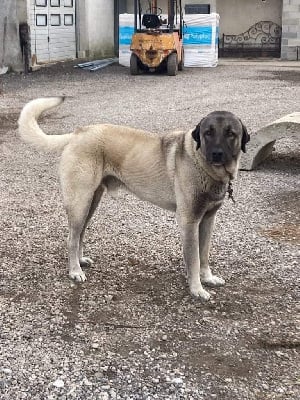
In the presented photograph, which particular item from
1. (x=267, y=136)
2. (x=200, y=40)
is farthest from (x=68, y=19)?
(x=267, y=136)

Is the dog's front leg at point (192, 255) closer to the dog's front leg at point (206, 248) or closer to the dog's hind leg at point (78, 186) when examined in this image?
the dog's front leg at point (206, 248)

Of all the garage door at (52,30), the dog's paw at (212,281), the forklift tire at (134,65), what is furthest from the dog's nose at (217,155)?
the garage door at (52,30)

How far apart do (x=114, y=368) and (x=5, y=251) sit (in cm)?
197

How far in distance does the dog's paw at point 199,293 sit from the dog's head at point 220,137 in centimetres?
84

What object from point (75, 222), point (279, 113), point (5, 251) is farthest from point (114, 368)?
point (279, 113)

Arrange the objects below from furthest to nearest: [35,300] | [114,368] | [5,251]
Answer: [5,251]
[35,300]
[114,368]

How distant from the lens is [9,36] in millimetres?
18594

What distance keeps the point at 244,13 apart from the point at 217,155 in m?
25.7

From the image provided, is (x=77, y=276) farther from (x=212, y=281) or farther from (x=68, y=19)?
(x=68, y=19)

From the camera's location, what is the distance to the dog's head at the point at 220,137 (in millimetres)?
3691

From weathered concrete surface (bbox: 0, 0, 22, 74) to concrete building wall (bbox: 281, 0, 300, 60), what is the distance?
11912 mm

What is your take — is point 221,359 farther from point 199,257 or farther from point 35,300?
point 35,300

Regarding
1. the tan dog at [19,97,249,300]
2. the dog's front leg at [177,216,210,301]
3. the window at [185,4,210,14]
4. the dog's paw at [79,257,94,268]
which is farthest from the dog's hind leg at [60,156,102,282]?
the window at [185,4,210,14]

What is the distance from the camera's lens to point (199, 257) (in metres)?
4.21
